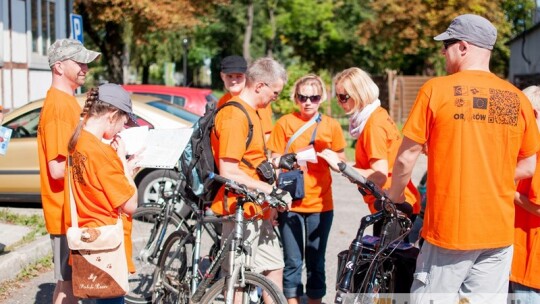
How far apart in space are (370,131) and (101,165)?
1719 mm

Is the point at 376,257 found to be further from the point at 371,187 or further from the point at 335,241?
the point at 335,241

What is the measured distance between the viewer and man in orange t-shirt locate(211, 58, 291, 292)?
4.50 m

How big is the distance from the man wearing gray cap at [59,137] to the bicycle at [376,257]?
1.63m

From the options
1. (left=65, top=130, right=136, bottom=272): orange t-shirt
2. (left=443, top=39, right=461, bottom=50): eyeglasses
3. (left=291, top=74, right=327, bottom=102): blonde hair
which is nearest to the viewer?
(left=443, top=39, right=461, bottom=50): eyeglasses

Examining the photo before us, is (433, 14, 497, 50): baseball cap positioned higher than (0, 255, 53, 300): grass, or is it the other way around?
(433, 14, 497, 50): baseball cap

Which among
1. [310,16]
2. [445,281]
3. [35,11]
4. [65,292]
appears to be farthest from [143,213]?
[310,16]

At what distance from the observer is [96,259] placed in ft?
12.9

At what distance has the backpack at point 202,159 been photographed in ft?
15.5

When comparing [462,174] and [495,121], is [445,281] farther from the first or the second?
[495,121]

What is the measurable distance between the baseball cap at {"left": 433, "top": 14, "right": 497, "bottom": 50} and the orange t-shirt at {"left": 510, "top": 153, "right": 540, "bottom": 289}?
780 mm

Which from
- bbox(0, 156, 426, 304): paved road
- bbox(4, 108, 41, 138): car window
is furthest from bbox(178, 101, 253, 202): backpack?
bbox(4, 108, 41, 138): car window

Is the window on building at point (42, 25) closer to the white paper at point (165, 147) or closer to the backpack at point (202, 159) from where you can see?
the white paper at point (165, 147)

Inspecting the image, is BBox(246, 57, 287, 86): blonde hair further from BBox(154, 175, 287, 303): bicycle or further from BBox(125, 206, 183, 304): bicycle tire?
BBox(125, 206, 183, 304): bicycle tire

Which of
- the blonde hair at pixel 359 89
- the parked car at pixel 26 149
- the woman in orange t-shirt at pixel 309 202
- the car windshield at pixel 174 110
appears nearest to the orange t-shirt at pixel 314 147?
the woman in orange t-shirt at pixel 309 202
